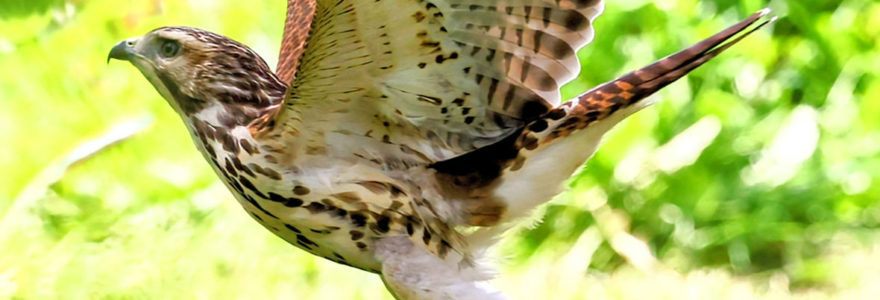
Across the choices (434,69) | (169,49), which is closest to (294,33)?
(169,49)

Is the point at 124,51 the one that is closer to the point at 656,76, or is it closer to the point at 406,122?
the point at 406,122

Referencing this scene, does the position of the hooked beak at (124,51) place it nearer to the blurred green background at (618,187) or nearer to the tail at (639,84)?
the tail at (639,84)

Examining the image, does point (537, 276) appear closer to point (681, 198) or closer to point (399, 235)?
point (681, 198)

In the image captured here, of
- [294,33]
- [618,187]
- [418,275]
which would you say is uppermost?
[294,33]

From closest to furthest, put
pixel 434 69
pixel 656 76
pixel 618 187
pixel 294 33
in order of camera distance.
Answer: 1. pixel 434 69
2. pixel 656 76
3. pixel 294 33
4. pixel 618 187

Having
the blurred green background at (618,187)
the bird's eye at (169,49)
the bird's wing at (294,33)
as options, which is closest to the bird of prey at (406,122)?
the bird's eye at (169,49)

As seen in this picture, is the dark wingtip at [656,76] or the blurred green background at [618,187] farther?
the blurred green background at [618,187]

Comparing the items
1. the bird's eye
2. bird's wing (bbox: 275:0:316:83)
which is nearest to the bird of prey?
the bird's eye

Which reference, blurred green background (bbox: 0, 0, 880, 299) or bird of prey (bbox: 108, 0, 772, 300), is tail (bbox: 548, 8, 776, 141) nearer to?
bird of prey (bbox: 108, 0, 772, 300)
